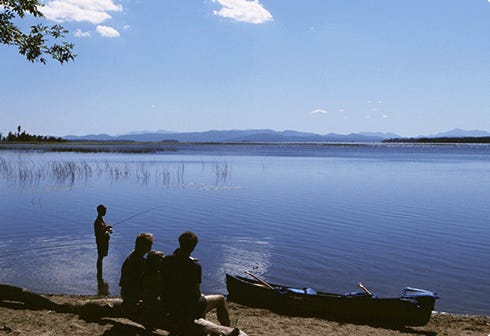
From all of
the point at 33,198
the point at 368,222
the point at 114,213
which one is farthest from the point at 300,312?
the point at 33,198

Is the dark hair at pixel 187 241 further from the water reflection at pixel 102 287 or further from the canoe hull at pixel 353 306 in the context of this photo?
the water reflection at pixel 102 287

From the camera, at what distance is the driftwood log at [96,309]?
8492 mm

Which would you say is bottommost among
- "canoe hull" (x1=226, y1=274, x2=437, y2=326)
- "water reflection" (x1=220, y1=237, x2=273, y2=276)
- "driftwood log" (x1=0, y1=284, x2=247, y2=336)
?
"water reflection" (x1=220, y1=237, x2=273, y2=276)

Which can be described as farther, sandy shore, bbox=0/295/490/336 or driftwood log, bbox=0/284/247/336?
sandy shore, bbox=0/295/490/336

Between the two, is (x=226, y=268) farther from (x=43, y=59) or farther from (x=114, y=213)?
(x=114, y=213)

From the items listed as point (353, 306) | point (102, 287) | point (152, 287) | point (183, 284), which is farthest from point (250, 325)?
point (102, 287)

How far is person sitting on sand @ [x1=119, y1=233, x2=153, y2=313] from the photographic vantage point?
8758 mm

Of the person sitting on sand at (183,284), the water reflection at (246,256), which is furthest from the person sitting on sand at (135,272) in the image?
the water reflection at (246,256)

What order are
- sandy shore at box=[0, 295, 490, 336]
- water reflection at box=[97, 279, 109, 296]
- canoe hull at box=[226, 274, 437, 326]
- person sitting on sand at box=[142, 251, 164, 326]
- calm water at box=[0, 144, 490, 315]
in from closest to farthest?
person sitting on sand at box=[142, 251, 164, 326], sandy shore at box=[0, 295, 490, 336], canoe hull at box=[226, 274, 437, 326], water reflection at box=[97, 279, 109, 296], calm water at box=[0, 144, 490, 315]

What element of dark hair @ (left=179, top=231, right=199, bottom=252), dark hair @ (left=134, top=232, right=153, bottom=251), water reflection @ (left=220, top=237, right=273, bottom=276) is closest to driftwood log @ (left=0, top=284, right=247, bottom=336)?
dark hair @ (left=134, top=232, right=153, bottom=251)

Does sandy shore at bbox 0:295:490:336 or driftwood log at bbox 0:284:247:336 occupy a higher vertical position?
driftwood log at bbox 0:284:247:336

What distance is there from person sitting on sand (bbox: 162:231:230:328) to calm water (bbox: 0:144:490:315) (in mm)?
6249

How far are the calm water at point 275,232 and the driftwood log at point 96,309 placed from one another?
3.07 meters

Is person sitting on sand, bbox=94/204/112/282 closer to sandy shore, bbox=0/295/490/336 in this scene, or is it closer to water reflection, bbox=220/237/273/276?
sandy shore, bbox=0/295/490/336
